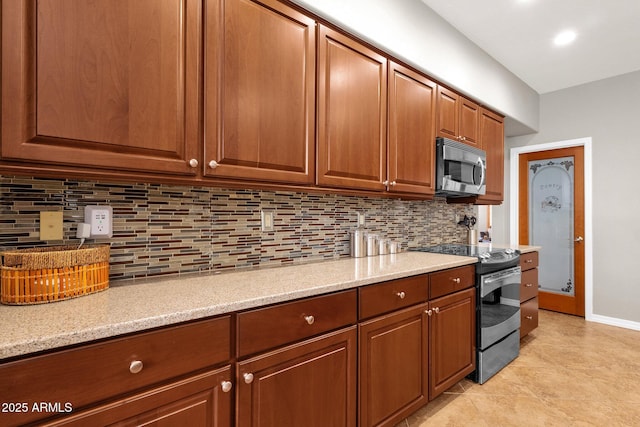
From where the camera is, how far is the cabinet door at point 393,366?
1.51 meters

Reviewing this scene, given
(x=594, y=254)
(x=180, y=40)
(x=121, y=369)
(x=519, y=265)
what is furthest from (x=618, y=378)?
(x=180, y=40)

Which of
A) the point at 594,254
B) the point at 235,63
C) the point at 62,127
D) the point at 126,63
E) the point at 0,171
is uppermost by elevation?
the point at 235,63

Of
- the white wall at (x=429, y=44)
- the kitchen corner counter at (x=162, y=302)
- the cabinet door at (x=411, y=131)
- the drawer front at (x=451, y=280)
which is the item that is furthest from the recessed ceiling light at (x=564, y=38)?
the kitchen corner counter at (x=162, y=302)

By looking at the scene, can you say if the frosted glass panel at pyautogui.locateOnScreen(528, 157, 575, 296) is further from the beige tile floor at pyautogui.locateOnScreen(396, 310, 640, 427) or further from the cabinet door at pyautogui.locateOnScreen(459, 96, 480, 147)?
the cabinet door at pyautogui.locateOnScreen(459, 96, 480, 147)

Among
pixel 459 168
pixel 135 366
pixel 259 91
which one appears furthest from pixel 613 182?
pixel 135 366

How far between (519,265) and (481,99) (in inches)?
59.1

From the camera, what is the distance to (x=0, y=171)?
3.26ft

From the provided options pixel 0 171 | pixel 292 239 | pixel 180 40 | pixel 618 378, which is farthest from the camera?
pixel 618 378

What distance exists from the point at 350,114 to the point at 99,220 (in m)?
1.36

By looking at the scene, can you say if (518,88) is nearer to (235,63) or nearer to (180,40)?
(235,63)

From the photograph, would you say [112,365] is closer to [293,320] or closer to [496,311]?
[293,320]

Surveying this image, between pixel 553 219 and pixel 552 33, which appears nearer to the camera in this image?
pixel 552 33

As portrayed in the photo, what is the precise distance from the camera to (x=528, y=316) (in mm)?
3012

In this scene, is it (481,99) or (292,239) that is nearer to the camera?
(292,239)
